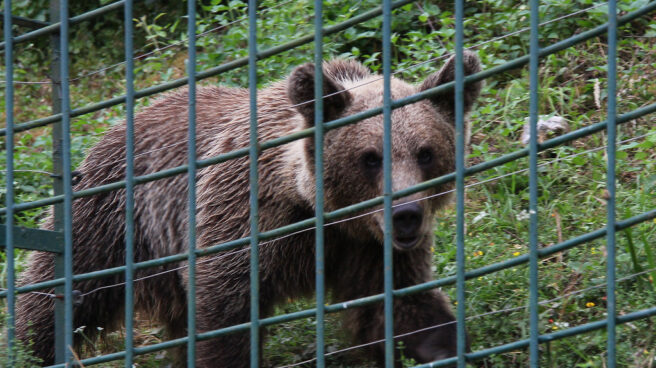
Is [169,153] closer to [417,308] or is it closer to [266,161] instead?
[266,161]

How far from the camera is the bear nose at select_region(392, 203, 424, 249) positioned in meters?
4.14

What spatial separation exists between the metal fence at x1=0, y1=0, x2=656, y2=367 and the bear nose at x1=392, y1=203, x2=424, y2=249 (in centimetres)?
78

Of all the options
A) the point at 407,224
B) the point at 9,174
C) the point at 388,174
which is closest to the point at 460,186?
the point at 388,174

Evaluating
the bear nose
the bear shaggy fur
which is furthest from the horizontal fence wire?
the bear nose

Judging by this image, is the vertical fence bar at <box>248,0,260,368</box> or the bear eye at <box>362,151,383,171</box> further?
the bear eye at <box>362,151,383,171</box>

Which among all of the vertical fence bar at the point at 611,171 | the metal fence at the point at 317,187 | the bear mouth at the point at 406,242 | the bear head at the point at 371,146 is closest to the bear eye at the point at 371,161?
the bear head at the point at 371,146

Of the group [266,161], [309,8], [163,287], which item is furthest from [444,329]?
[309,8]

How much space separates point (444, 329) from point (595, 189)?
1571mm

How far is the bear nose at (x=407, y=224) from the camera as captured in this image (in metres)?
4.14

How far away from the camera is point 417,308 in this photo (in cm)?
482

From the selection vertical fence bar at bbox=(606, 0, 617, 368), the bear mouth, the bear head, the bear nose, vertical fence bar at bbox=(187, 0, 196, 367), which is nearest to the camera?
vertical fence bar at bbox=(606, 0, 617, 368)

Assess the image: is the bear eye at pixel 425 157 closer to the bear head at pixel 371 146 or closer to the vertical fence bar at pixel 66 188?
the bear head at pixel 371 146

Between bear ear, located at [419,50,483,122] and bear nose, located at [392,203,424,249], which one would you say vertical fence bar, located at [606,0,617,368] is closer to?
bear nose, located at [392,203,424,249]

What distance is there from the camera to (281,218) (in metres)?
4.77
